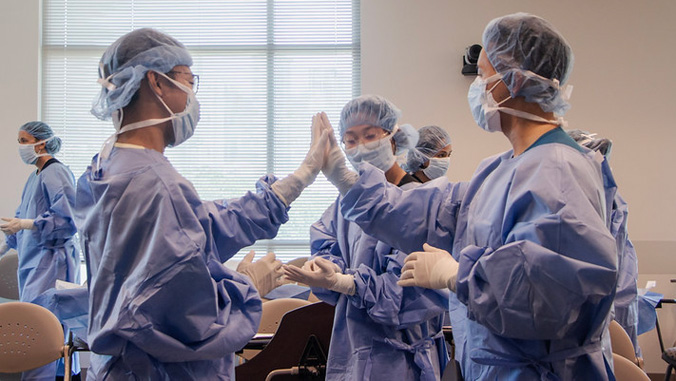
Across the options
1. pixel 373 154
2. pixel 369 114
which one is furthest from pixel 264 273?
pixel 369 114

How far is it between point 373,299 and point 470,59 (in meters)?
3.74

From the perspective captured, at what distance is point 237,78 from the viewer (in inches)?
232

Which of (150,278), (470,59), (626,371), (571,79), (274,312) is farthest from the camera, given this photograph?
(571,79)

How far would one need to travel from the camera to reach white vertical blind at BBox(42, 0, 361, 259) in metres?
5.85

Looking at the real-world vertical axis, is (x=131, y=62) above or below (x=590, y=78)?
below

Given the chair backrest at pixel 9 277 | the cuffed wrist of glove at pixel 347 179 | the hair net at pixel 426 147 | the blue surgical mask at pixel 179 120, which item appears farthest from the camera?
the chair backrest at pixel 9 277

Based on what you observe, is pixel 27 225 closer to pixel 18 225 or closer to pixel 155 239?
pixel 18 225

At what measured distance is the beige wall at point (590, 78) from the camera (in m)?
5.67

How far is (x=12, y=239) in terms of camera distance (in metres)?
5.11

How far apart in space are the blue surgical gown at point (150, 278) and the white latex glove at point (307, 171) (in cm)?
34

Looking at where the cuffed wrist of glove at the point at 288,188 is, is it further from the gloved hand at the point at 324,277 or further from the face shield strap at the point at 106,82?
the face shield strap at the point at 106,82

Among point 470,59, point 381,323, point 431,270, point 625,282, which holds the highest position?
point 470,59

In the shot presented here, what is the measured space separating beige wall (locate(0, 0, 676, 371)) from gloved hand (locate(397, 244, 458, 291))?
4.10 meters

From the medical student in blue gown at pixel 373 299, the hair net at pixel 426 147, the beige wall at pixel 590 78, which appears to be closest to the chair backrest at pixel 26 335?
the medical student in blue gown at pixel 373 299
